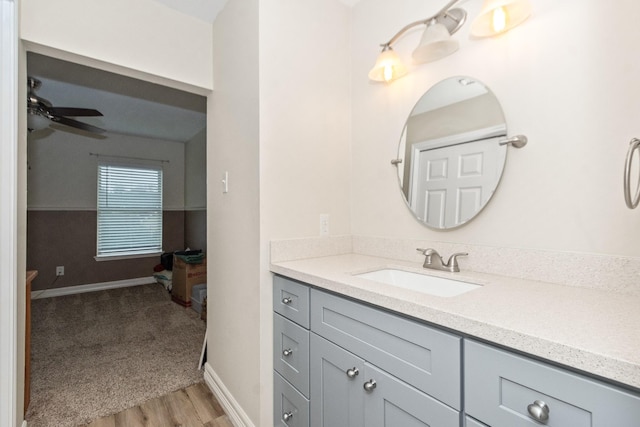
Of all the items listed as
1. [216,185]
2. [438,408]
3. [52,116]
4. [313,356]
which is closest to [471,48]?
[438,408]

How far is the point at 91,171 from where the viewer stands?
4.52 m

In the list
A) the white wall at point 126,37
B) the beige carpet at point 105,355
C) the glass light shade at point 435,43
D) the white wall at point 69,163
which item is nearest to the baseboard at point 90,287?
the beige carpet at point 105,355

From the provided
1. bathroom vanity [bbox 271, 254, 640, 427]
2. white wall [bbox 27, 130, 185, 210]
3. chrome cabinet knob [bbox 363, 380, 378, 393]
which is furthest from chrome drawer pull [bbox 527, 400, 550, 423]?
white wall [bbox 27, 130, 185, 210]

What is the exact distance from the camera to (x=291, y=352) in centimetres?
137

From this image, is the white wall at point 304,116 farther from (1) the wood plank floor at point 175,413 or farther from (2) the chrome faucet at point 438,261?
(1) the wood plank floor at point 175,413

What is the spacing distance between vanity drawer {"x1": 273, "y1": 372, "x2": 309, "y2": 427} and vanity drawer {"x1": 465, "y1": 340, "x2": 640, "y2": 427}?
0.80 m

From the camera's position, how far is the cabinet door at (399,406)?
78 cm

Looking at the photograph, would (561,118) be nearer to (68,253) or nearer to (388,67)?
(388,67)

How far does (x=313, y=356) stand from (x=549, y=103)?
1300mm

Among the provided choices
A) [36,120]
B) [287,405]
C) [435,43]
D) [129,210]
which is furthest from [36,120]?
[435,43]

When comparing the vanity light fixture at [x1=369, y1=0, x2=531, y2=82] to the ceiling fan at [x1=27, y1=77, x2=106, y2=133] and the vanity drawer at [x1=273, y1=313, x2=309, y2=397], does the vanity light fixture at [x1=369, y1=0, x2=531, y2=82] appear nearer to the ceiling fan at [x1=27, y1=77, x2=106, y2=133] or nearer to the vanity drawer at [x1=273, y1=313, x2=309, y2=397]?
the vanity drawer at [x1=273, y1=313, x2=309, y2=397]

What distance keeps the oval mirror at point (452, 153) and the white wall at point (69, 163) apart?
15.8 ft

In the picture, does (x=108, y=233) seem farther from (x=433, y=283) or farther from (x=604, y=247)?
(x=604, y=247)

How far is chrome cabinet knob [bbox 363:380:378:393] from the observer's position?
3.12ft
